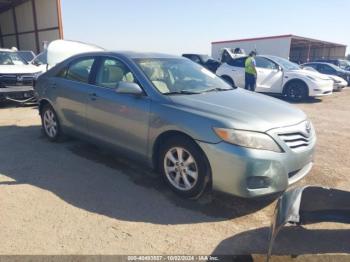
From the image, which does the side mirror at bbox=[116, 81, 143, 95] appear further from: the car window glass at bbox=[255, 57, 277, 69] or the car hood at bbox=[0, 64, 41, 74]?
the car window glass at bbox=[255, 57, 277, 69]

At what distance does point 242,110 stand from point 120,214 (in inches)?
65.3

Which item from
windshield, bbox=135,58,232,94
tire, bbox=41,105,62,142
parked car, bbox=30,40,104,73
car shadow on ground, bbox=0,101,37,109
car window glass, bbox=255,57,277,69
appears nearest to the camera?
windshield, bbox=135,58,232,94

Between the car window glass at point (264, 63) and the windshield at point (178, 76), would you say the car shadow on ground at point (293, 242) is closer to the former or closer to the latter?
the windshield at point (178, 76)

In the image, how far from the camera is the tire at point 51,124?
212 inches

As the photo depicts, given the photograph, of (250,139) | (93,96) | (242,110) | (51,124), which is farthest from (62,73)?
(250,139)

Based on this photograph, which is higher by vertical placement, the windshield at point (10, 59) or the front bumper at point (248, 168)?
the windshield at point (10, 59)

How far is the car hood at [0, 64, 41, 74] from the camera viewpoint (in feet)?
28.7

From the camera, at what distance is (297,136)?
11.2ft

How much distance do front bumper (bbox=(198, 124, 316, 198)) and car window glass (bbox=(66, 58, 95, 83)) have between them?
2353 millimetres

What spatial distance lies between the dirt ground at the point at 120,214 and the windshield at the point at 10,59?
18.7 feet

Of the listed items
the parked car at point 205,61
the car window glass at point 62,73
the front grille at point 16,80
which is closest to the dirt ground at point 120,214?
the car window glass at point 62,73

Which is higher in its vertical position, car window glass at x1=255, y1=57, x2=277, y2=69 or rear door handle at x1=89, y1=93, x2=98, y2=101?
rear door handle at x1=89, y1=93, x2=98, y2=101

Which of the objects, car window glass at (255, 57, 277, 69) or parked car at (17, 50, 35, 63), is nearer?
parked car at (17, 50, 35, 63)

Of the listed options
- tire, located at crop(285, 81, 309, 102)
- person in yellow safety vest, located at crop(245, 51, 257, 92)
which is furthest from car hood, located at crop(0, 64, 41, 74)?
tire, located at crop(285, 81, 309, 102)
